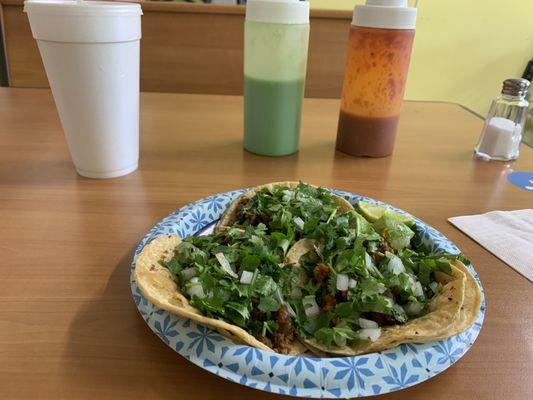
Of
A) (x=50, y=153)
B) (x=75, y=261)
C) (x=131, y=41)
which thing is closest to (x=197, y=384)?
(x=75, y=261)

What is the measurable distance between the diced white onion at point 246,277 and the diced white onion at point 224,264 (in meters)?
0.01

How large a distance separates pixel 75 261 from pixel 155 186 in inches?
12.3

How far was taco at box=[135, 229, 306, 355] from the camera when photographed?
53cm

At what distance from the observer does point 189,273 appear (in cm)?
61

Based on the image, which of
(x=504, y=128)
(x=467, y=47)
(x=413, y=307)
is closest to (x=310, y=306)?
(x=413, y=307)

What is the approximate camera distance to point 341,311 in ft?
1.85

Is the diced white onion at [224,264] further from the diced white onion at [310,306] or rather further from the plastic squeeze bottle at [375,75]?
the plastic squeeze bottle at [375,75]

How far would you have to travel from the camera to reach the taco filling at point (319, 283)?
531 millimetres

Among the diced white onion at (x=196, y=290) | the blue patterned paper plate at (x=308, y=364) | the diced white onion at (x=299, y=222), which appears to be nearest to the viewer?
the blue patterned paper plate at (x=308, y=364)

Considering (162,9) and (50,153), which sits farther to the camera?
(162,9)

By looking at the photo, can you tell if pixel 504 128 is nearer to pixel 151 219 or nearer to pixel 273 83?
pixel 273 83

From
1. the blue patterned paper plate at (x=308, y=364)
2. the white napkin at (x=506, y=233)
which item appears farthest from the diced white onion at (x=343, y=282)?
the white napkin at (x=506, y=233)

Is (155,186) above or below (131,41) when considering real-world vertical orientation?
below

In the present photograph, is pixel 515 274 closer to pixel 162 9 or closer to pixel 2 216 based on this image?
pixel 2 216
